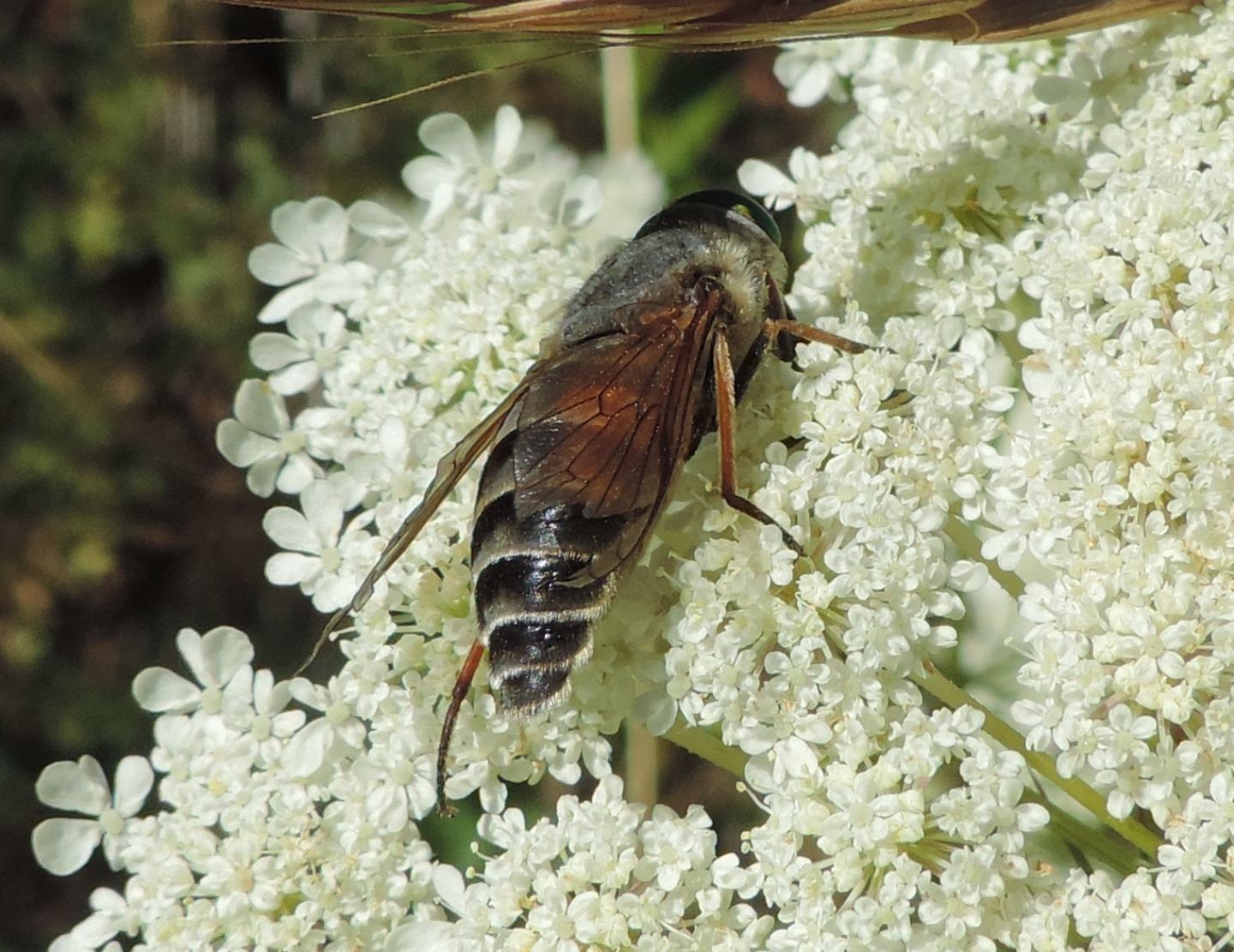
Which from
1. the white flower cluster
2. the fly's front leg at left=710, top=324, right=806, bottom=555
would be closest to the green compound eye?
the white flower cluster

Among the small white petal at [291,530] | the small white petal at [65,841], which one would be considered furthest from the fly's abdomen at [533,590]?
the small white petal at [65,841]

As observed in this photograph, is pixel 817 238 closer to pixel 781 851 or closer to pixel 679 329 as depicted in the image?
pixel 679 329

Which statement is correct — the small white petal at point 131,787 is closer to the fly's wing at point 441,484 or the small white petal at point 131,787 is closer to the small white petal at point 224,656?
the small white petal at point 224,656

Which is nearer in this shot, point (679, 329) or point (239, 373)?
point (679, 329)

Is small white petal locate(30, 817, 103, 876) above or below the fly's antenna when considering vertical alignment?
below

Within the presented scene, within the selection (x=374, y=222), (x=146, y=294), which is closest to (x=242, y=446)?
(x=374, y=222)

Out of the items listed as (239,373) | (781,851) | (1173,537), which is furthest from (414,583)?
(239,373)

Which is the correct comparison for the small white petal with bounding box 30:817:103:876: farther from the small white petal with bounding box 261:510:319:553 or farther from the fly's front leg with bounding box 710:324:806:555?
the fly's front leg with bounding box 710:324:806:555
